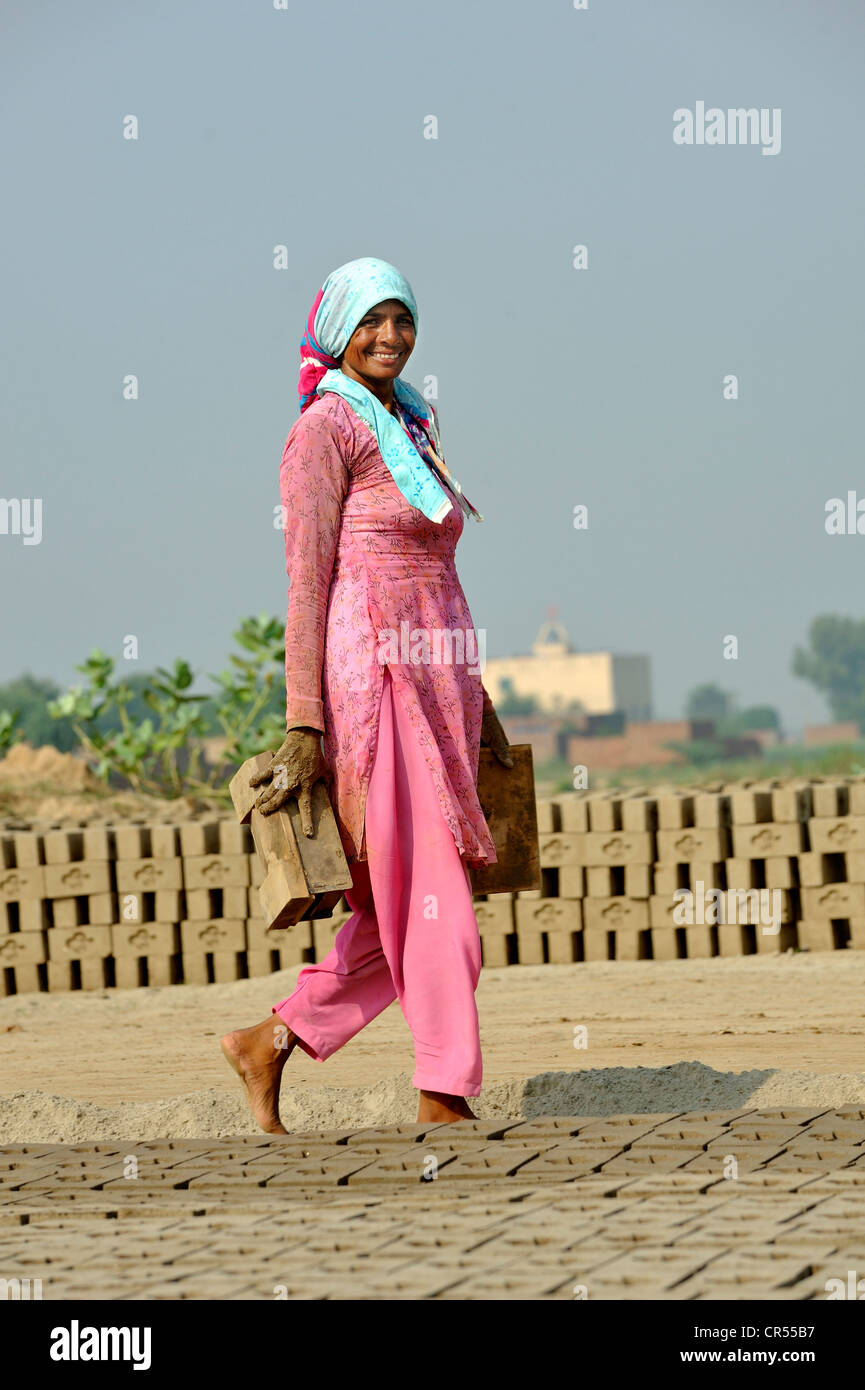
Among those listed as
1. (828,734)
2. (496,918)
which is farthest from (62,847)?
(828,734)

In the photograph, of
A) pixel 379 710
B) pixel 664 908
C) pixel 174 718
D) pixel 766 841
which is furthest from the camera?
pixel 174 718

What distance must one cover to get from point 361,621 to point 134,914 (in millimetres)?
4910

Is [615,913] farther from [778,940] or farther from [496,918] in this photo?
[778,940]

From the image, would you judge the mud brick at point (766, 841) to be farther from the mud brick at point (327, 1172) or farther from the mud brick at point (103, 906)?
the mud brick at point (327, 1172)

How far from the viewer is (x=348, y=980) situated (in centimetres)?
457

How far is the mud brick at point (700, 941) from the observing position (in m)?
8.80

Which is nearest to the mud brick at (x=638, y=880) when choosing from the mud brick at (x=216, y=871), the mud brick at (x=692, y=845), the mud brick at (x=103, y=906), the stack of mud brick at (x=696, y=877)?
the stack of mud brick at (x=696, y=877)

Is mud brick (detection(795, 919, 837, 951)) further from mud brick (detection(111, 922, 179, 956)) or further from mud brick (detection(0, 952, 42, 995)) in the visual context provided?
mud brick (detection(0, 952, 42, 995))

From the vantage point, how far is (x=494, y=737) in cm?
496

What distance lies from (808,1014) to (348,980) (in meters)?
3.01

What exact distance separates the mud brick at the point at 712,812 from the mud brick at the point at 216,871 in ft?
7.66

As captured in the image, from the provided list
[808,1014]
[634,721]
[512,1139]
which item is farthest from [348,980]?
[634,721]

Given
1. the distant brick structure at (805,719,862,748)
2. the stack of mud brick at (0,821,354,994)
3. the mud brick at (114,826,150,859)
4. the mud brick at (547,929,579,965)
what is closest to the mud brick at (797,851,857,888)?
the mud brick at (547,929,579,965)
